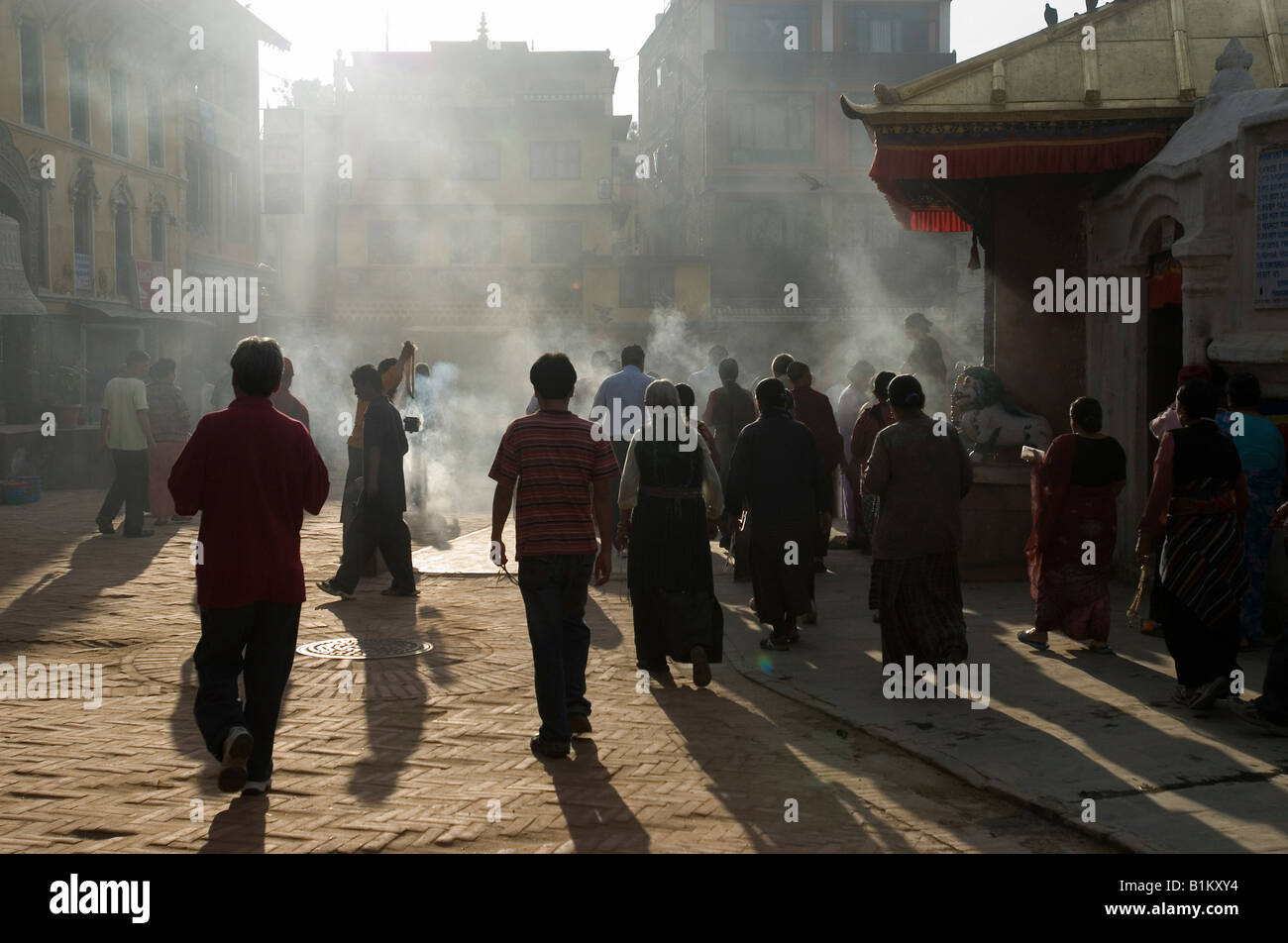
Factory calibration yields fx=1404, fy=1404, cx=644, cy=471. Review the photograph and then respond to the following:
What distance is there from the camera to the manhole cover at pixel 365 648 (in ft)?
28.5

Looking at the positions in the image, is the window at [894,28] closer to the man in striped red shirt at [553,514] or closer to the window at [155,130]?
the window at [155,130]

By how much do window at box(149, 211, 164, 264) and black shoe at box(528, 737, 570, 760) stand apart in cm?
3153

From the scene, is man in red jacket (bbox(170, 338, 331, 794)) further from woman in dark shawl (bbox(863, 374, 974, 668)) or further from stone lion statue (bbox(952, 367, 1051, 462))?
stone lion statue (bbox(952, 367, 1051, 462))

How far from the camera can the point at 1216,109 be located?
34.0 ft

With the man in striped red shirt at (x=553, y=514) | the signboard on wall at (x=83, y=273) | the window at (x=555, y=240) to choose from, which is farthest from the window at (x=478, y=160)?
the man in striped red shirt at (x=553, y=514)

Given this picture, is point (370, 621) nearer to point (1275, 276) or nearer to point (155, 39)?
point (1275, 276)

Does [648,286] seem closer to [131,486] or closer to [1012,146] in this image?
[131,486]

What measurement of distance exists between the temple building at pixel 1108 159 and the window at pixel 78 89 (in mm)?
23620

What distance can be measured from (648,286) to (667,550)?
117ft

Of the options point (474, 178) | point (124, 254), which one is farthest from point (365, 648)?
point (474, 178)

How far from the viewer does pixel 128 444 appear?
14.9m

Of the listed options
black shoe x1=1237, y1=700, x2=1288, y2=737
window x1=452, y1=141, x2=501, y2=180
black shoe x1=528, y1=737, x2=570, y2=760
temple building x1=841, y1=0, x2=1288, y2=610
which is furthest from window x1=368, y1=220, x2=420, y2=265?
black shoe x1=1237, y1=700, x2=1288, y2=737

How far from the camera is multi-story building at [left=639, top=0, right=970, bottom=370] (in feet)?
149

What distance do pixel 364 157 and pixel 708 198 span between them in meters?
12.0
